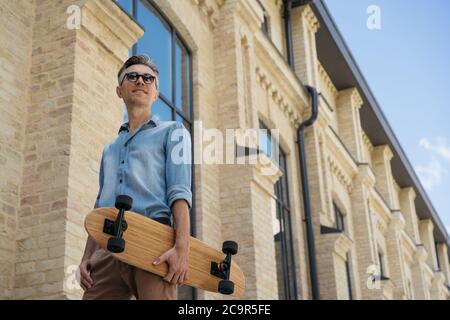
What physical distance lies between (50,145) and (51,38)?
1.59m

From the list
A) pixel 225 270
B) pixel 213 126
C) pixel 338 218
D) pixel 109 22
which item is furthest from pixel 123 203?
pixel 338 218

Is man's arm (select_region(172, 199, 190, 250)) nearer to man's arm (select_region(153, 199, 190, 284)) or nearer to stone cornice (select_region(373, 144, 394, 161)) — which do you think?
man's arm (select_region(153, 199, 190, 284))

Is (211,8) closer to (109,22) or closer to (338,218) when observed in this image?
(109,22)

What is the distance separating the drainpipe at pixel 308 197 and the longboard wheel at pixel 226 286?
46.9ft

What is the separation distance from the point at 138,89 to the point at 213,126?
10.6m

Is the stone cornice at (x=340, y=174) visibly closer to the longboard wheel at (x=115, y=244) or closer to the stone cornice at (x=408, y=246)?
the stone cornice at (x=408, y=246)

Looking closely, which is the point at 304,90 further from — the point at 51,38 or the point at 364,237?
the point at 51,38

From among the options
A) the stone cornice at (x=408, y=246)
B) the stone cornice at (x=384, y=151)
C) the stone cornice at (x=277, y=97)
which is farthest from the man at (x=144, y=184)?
the stone cornice at (x=408, y=246)

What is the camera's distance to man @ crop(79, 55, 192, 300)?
3094 mm

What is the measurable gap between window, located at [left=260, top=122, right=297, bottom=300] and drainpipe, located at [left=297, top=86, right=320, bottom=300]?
711 mm

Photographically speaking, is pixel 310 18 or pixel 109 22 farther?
pixel 310 18

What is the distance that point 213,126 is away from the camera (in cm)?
1408

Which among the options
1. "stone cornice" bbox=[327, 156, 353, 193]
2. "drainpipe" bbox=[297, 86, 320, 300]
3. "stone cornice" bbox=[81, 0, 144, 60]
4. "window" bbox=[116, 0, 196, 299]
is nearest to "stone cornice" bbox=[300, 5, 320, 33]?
"drainpipe" bbox=[297, 86, 320, 300]

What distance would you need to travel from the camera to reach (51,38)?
8.91 m
